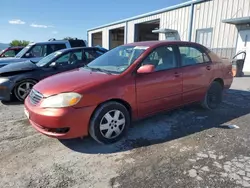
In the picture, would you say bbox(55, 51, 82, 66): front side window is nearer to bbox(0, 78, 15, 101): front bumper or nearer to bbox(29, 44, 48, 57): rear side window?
bbox(0, 78, 15, 101): front bumper

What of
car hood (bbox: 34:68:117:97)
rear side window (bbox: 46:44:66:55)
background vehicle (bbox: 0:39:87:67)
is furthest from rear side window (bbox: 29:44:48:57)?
car hood (bbox: 34:68:117:97)

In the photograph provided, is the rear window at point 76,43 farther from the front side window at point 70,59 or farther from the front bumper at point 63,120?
the front bumper at point 63,120

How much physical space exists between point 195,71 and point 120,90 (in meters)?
1.87

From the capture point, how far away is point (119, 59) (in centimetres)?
380

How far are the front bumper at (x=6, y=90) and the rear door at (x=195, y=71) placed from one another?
4.35 metres

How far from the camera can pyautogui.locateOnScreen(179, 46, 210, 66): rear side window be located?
4090mm

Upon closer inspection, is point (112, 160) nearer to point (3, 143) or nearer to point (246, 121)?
point (3, 143)

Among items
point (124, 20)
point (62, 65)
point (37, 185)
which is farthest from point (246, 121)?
point (124, 20)

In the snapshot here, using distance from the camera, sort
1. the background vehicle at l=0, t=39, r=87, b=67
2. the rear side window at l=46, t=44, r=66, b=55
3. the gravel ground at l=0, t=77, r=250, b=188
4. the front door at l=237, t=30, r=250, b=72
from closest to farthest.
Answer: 1. the gravel ground at l=0, t=77, r=250, b=188
2. the background vehicle at l=0, t=39, r=87, b=67
3. the rear side window at l=46, t=44, r=66, b=55
4. the front door at l=237, t=30, r=250, b=72

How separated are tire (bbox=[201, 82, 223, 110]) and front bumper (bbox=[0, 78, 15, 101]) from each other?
4859 millimetres

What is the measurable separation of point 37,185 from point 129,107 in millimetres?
1698

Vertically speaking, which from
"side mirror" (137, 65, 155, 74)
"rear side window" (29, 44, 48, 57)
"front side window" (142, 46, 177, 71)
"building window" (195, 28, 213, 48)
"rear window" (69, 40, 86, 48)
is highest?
"building window" (195, 28, 213, 48)

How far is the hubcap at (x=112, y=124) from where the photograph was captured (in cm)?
311

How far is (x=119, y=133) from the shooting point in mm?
3305
